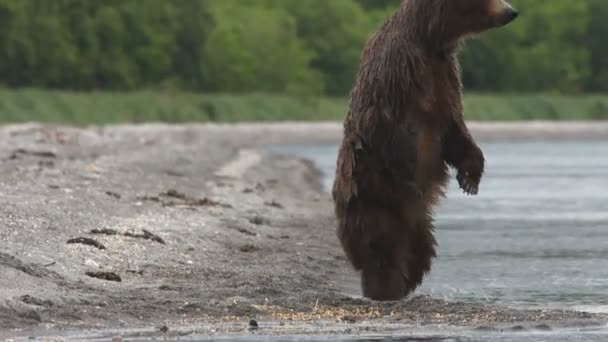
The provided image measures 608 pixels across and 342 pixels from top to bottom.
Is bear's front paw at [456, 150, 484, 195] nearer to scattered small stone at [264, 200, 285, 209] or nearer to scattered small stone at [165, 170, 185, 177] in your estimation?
scattered small stone at [264, 200, 285, 209]

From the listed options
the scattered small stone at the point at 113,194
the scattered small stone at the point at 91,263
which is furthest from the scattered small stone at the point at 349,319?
the scattered small stone at the point at 113,194

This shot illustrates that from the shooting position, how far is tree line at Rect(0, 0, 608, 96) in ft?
206

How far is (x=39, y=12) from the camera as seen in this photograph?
63.3 m

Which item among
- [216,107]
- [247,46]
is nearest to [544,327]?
[216,107]

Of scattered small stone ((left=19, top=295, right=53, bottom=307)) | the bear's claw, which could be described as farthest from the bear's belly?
scattered small stone ((left=19, top=295, right=53, bottom=307))

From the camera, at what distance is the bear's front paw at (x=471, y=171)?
1050cm

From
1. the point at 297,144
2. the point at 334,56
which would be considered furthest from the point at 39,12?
the point at 334,56

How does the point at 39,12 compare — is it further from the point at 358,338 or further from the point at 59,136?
the point at 358,338

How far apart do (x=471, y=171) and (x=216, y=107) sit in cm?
5458

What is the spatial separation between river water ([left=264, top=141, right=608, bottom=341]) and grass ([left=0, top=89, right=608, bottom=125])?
25.2 m

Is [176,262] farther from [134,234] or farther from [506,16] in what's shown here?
[506,16]

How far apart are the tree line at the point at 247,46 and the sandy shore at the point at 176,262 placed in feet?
129

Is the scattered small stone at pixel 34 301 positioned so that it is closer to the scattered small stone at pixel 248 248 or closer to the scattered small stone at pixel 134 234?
the scattered small stone at pixel 134 234

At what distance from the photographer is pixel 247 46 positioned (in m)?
78.5
